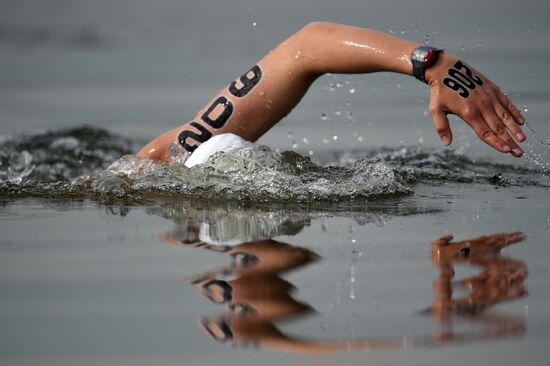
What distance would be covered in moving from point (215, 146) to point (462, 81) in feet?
3.45

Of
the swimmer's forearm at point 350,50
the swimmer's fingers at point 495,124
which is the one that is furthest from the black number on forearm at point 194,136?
the swimmer's fingers at point 495,124

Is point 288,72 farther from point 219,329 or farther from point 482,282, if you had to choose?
point 219,329

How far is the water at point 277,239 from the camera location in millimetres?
2545

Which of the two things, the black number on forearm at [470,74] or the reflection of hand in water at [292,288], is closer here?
the reflection of hand in water at [292,288]

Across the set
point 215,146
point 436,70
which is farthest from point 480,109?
point 215,146

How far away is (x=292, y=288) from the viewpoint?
294cm

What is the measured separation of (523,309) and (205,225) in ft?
4.55

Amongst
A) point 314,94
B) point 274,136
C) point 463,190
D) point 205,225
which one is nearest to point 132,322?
point 205,225

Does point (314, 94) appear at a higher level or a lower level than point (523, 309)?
higher

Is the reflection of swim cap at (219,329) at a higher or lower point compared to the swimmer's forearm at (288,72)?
lower

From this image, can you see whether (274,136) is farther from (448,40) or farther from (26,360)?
(26,360)

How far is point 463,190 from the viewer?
4.87 meters

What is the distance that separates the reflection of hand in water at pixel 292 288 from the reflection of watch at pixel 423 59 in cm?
90

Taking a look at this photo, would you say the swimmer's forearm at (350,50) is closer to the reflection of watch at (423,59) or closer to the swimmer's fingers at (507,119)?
the reflection of watch at (423,59)
